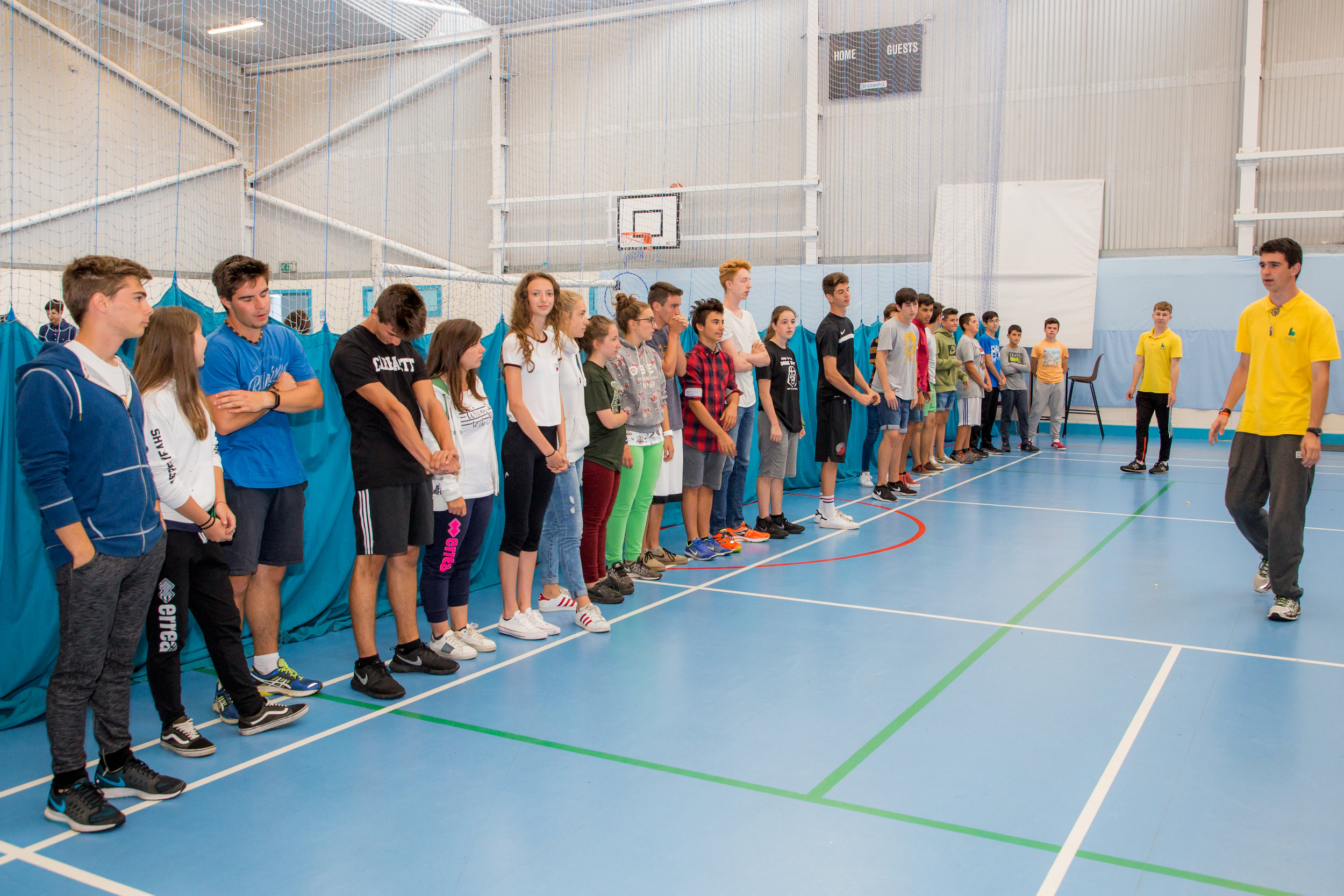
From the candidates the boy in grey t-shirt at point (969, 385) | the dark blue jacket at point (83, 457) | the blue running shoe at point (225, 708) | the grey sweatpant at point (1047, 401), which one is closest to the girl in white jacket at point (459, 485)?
the blue running shoe at point (225, 708)

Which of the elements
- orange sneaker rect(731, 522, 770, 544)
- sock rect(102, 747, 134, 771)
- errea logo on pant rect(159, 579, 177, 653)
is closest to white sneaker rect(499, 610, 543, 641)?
errea logo on pant rect(159, 579, 177, 653)

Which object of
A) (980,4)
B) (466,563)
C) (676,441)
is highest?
(980,4)

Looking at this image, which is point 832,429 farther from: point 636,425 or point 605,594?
point 605,594

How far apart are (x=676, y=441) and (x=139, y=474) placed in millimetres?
3333

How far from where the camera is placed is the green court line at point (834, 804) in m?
2.23

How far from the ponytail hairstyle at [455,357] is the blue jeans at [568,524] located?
655mm

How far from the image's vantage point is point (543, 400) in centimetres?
408

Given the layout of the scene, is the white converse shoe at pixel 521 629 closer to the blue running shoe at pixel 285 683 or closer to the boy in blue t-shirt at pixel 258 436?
the blue running shoe at pixel 285 683

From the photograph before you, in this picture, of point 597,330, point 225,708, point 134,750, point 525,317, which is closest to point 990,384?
point 597,330

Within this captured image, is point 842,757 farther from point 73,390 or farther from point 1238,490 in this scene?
point 1238,490

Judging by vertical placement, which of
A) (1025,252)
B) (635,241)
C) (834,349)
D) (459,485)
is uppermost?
(635,241)

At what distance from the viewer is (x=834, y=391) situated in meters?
6.54

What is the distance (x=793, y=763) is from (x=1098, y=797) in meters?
0.85

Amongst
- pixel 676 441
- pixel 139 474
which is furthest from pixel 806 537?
pixel 139 474
